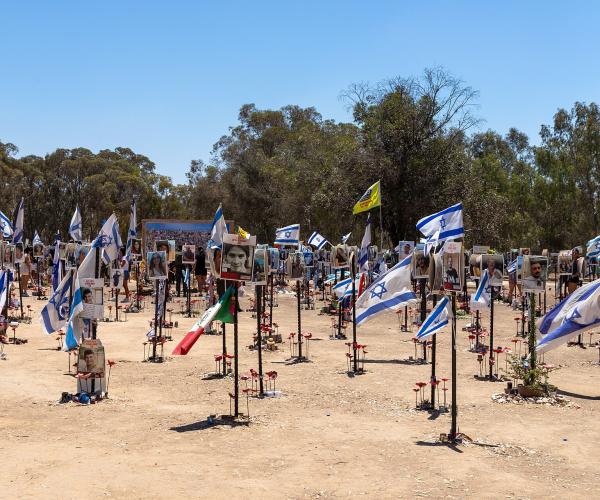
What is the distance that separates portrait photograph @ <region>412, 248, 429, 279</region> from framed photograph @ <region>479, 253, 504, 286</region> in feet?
20.8

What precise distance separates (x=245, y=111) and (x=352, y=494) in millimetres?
72825

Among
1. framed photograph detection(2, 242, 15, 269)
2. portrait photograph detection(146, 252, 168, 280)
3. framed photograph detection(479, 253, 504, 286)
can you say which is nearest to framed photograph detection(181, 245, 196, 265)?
portrait photograph detection(146, 252, 168, 280)

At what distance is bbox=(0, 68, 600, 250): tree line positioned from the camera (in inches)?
1836

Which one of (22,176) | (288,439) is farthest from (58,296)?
(22,176)

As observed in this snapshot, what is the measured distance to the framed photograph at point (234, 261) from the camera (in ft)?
44.1

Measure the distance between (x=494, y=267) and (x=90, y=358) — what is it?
1216 centimetres

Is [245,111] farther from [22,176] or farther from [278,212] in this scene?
[22,176]

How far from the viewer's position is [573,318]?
10883 millimetres

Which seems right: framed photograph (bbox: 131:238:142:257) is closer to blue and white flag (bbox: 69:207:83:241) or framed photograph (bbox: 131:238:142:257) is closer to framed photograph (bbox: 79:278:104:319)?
blue and white flag (bbox: 69:207:83:241)

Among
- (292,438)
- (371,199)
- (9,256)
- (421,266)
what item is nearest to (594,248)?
(371,199)

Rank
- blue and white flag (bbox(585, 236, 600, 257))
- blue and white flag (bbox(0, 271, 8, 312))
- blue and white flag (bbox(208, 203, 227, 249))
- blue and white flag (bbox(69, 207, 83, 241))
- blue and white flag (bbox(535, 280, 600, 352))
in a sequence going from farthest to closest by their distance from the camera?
blue and white flag (bbox(585, 236, 600, 257)) < blue and white flag (bbox(69, 207, 83, 241)) < blue and white flag (bbox(0, 271, 8, 312)) < blue and white flag (bbox(208, 203, 227, 249)) < blue and white flag (bbox(535, 280, 600, 352))

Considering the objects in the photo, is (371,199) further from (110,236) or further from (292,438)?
(292,438)

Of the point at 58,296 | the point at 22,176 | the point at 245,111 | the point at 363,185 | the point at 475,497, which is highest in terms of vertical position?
the point at 245,111

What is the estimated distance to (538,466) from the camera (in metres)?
11.0
